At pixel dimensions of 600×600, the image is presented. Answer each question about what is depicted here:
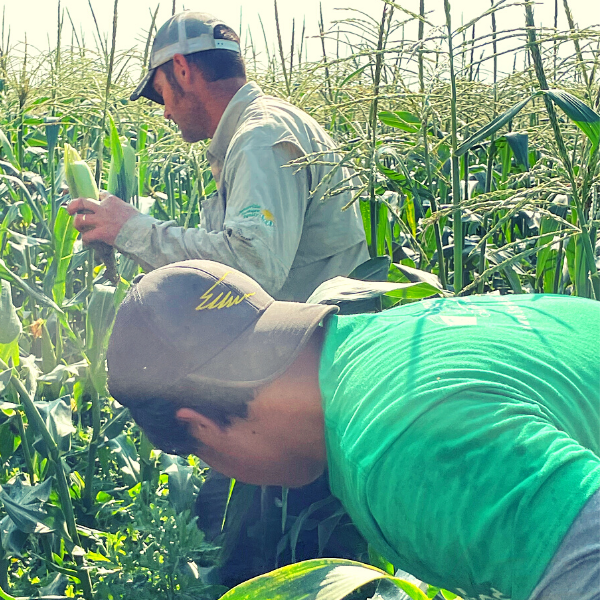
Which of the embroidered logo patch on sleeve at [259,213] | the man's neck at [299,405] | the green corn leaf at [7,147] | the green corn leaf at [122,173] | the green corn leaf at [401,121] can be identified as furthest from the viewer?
the green corn leaf at [7,147]

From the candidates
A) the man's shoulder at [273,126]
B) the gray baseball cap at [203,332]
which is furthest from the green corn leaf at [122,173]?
the gray baseball cap at [203,332]

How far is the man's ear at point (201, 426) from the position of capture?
1.03 metres

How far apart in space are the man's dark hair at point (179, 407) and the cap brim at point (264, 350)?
1 centimetres

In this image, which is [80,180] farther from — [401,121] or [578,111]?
[578,111]

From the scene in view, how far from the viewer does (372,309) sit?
56.4 inches

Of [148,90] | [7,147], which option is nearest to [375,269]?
[148,90]

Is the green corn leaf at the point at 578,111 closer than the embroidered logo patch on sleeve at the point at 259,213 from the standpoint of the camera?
Yes

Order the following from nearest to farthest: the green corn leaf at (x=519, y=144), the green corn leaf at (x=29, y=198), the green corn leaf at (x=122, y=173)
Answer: the green corn leaf at (x=519, y=144), the green corn leaf at (x=122, y=173), the green corn leaf at (x=29, y=198)

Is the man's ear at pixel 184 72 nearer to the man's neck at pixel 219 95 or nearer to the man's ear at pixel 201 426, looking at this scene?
the man's neck at pixel 219 95

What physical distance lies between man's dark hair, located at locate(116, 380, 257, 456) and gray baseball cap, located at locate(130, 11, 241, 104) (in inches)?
49.7

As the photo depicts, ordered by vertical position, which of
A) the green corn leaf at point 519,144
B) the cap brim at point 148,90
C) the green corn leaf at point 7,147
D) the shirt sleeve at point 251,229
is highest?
the cap brim at point 148,90

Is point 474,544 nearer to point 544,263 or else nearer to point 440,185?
point 544,263

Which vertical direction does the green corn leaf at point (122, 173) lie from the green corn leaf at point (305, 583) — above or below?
above

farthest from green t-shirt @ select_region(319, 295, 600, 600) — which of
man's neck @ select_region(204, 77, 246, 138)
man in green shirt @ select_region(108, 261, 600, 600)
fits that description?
man's neck @ select_region(204, 77, 246, 138)
